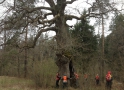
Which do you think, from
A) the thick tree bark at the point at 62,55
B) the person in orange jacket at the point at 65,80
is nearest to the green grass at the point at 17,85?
the person in orange jacket at the point at 65,80

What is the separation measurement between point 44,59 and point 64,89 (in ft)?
9.67

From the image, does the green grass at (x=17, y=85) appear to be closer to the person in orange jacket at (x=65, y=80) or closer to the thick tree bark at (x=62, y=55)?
the person in orange jacket at (x=65, y=80)

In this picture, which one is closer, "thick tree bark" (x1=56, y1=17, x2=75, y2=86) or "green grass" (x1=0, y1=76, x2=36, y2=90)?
"green grass" (x1=0, y1=76, x2=36, y2=90)

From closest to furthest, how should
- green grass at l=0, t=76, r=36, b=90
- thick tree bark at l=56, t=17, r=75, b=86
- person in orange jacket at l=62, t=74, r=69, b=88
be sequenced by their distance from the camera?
green grass at l=0, t=76, r=36, b=90
person in orange jacket at l=62, t=74, r=69, b=88
thick tree bark at l=56, t=17, r=75, b=86

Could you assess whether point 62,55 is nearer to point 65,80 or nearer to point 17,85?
point 65,80

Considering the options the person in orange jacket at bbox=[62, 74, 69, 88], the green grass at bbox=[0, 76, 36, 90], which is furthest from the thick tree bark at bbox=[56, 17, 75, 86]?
the green grass at bbox=[0, 76, 36, 90]

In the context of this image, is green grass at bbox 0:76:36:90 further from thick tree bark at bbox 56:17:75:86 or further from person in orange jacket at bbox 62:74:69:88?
thick tree bark at bbox 56:17:75:86

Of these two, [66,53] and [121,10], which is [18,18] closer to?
[66,53]

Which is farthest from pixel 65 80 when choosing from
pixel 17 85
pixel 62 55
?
pixel 17 85

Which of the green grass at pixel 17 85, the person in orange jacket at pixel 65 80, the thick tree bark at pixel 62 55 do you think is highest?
the thick tree bark at pixel 62 55

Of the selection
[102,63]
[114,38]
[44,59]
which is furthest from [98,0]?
[114,38]

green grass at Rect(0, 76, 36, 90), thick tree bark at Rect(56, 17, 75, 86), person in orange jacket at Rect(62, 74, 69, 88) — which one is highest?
thick tree bark at Rect(56, 17, 75, 86)

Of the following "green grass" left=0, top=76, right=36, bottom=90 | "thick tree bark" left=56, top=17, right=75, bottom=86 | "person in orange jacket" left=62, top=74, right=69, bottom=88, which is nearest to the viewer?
"green grass" left=0, top=76, right=36, bottom=90

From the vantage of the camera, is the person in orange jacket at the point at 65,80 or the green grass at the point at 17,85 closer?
the green grass at the point at 17,85
